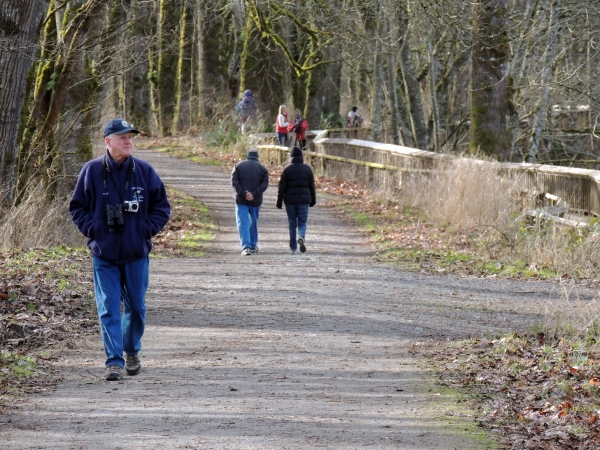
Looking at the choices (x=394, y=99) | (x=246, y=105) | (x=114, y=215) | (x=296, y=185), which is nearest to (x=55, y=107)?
(x=296, y=185)

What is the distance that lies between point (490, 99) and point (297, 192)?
24.5 feet

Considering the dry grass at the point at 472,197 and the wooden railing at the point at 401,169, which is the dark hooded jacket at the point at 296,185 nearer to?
the dry grass at the point at 472,197

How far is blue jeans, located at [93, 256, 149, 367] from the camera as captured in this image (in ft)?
25.1

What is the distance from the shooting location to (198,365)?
27.3ft

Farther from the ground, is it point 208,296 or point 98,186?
point 98,186

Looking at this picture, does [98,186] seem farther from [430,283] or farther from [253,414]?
[430,283]

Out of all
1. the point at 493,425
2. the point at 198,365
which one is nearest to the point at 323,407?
the point at 493,425

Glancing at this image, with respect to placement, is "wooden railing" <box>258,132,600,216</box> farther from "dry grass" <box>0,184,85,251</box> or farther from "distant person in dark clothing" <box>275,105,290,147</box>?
"dry grass" <box>0,184,85,251</box>

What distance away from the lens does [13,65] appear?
14.6m

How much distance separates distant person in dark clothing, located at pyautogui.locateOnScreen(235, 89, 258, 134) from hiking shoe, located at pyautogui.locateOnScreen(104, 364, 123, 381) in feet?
89.9

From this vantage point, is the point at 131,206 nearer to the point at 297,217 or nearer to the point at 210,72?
the point at 297,217

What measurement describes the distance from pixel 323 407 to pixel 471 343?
2.78m

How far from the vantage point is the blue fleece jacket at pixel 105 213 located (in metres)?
7.55

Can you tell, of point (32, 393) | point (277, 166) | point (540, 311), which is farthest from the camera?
point (277, 166)
